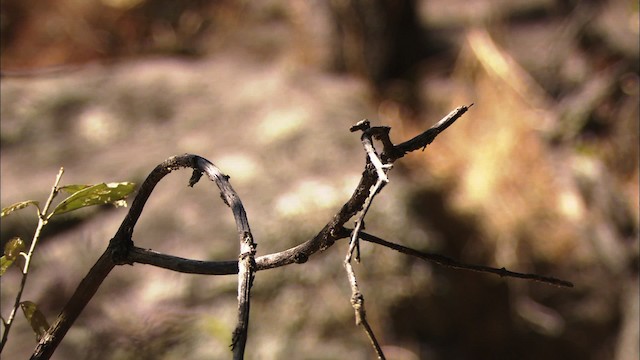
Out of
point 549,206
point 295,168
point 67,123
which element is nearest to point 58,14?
point 67,123

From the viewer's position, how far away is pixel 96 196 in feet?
3.02

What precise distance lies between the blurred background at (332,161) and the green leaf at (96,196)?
41.0 inches

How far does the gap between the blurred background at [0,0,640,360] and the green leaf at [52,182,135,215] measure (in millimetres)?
1041

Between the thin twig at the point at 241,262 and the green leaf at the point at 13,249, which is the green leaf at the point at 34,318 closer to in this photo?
the green leaf at the point at 13,249

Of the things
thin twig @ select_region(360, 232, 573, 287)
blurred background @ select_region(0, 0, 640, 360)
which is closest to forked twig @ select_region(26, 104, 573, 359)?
thin twig @ select_region(360, 232, 573, 287)

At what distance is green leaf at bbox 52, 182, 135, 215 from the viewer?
909 millimetres

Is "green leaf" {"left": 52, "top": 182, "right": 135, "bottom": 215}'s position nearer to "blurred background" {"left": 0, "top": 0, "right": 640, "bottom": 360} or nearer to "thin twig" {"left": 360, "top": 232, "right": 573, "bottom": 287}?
"thin twig" {"left": 360, "top": 232, "right": 573, "bottom": 287}

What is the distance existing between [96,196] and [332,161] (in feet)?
6.23

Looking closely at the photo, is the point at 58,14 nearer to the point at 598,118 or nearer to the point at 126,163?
the point at 126,163

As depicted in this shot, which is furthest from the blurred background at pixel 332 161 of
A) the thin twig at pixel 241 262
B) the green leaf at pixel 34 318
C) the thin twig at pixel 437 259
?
the thin twig at pixel 437 259

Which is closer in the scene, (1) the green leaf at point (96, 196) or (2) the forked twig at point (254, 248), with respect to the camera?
(2) the forked twig at point (254, 248)

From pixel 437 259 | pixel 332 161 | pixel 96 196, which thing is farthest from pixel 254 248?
pixel 332 161

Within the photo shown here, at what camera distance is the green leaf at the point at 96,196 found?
35.8 inches

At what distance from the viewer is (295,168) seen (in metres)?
2.77
